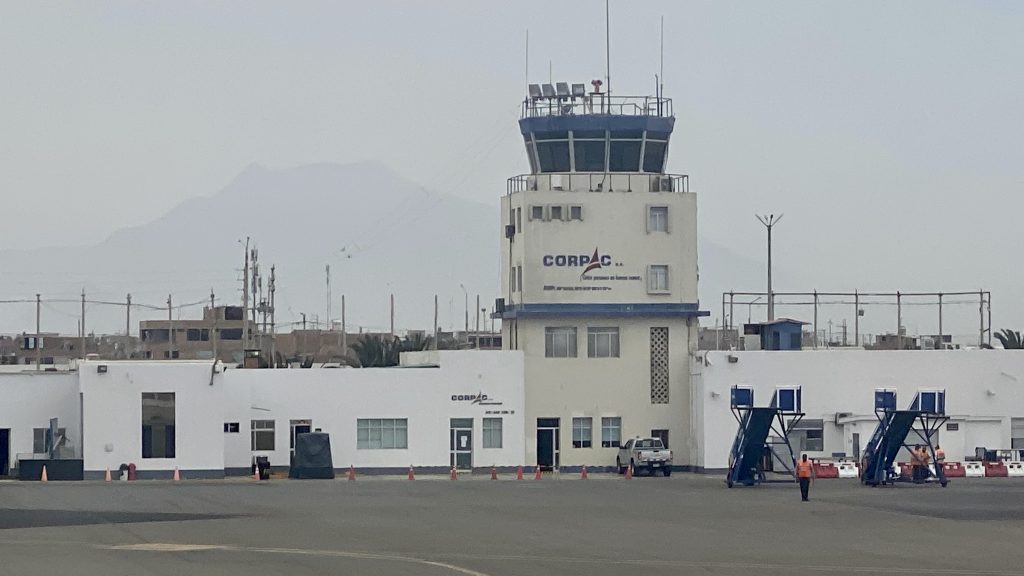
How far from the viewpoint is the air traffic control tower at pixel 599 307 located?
78.9 metres

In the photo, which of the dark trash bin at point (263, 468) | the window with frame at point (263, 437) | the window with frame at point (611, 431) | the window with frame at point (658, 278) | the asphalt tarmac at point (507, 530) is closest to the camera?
the asphalt tarmac at point (507, 530)

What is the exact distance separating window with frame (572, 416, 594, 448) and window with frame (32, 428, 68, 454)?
21.8 m

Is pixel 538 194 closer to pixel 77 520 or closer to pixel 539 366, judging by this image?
pixel 539 366

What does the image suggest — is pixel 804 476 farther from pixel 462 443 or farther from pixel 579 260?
pixel 579 260

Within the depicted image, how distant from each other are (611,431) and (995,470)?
16318 millimetres

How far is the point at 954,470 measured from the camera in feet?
A: 250

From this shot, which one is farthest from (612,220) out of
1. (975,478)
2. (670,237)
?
(975,478)

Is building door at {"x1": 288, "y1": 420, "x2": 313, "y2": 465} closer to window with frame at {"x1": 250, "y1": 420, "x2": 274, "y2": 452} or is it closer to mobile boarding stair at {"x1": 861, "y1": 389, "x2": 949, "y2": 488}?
window with frame at {"x1": 250, "y1": 420, "x2": 274, "y2": 452}

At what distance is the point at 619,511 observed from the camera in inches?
2031

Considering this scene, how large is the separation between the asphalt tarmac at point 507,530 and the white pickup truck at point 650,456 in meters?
9.21

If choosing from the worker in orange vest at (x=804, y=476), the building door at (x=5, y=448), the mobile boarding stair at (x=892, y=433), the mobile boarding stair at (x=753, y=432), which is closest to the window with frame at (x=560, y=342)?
the mobile boarding stair at (x=753, y=432)

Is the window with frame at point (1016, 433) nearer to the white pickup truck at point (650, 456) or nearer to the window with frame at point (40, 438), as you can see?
the white pickup truck at point (650, 456)

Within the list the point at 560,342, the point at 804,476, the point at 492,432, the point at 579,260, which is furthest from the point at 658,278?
the point at 804,476

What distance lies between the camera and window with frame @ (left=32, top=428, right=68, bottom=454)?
7606 cm
